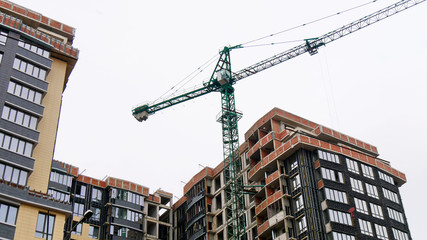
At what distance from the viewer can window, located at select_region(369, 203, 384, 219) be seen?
82625mm

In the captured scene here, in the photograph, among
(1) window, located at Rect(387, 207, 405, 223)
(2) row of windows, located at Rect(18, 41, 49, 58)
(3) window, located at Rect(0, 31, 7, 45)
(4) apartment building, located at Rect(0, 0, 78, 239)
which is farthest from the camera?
(1) window, located at Rect(387, 207, 405, 223)

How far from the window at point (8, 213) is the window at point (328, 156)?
154 feet

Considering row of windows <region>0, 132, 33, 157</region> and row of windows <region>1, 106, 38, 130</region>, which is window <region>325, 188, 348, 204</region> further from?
row of windows <region>0, 132, 33, 157</region>

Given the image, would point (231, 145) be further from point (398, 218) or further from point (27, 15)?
point (27, 15)

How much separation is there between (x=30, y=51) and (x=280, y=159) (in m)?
41.2

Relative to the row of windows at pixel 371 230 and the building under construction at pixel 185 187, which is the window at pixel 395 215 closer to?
the building under construction at pixel 185 187

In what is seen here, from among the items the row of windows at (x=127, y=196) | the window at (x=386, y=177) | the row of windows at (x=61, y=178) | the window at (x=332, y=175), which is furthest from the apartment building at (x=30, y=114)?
the window at (x=386, y=177)

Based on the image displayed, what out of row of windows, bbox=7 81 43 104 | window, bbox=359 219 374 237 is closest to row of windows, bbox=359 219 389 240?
window, bbox=359 219 374 237

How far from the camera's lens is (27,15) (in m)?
71.6

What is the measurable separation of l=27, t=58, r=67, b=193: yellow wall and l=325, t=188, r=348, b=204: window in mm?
39612

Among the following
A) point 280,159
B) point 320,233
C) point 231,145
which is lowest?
point 320,233

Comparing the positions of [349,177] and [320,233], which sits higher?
[349,177]

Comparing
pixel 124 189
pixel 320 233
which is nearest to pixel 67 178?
pixel 124 189

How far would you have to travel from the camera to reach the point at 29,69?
214ft
